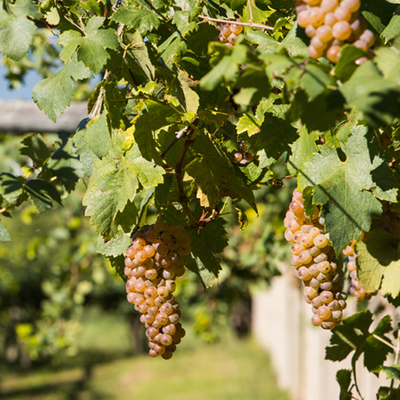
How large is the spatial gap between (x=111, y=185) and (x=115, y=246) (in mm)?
187

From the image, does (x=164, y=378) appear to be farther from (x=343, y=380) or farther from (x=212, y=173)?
(x=212, y=173)

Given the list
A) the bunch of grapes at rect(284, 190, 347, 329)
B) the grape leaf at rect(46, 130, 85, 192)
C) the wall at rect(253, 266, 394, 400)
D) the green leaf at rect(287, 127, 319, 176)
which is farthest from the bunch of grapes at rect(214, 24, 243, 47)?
the wall at rect(253, 266, 394, 400)

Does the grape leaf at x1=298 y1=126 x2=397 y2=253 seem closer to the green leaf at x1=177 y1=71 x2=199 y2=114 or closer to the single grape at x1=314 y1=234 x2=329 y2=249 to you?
the single grape at x1=314 y1=234 x2=329 y2=249

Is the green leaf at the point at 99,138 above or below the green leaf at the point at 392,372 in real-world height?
above

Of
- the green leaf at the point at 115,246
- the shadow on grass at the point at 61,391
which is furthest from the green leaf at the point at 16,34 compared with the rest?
the shadow on grass at the point at 61,391

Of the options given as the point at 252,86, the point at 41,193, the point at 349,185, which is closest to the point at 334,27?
the point at 252,86

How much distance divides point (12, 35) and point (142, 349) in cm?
1327

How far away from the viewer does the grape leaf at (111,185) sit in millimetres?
877

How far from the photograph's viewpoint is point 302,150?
3.05ft

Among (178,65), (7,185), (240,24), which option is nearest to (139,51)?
(178,65)

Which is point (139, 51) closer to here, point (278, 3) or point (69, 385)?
point (278, 3)

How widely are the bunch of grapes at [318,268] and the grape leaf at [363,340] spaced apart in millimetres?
305

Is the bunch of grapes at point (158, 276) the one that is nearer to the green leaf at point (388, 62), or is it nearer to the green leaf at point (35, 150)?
the green leaf at point (388, 62)

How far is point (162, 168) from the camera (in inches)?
34.4
